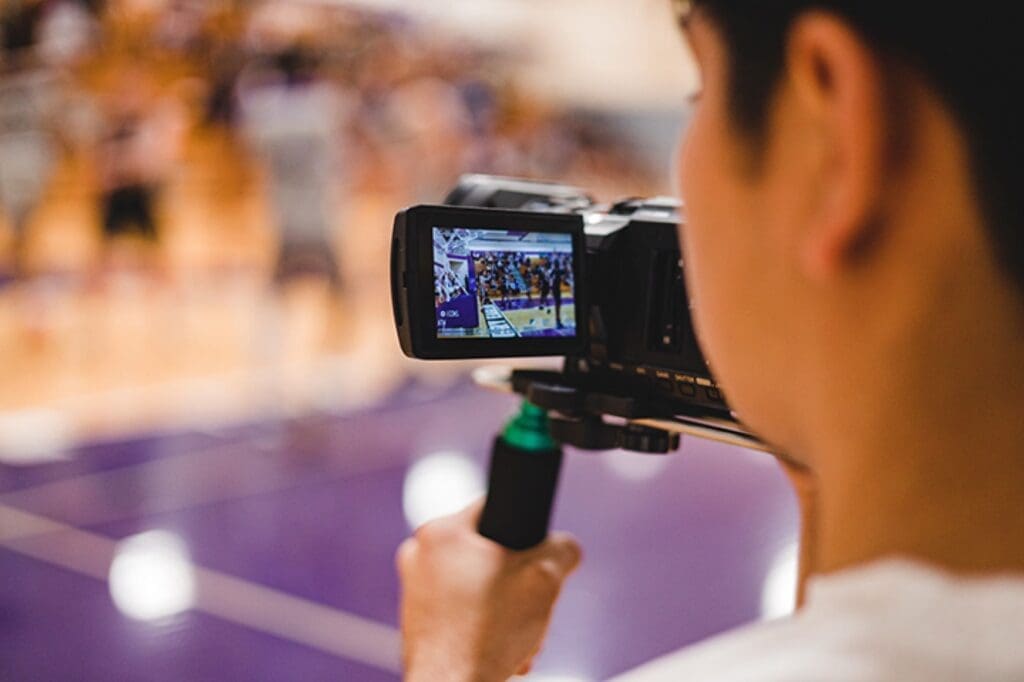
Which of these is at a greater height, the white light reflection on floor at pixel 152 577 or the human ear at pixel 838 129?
the human ear at pixel 838 129

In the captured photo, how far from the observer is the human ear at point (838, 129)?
40 centimetres

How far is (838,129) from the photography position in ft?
1.36

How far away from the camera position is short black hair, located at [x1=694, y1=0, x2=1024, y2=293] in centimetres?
40

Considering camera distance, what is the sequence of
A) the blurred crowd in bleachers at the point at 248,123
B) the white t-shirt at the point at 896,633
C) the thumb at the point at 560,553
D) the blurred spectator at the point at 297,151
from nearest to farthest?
1. the white t-shirt at the point at 896,633
2. the thumb at the point at 560,553
3. the blurred spectator at the point at 297,151
4. the blurred crowd in bleachers at the point at 248,123

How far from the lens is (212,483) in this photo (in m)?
3.80

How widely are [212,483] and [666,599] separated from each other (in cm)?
161

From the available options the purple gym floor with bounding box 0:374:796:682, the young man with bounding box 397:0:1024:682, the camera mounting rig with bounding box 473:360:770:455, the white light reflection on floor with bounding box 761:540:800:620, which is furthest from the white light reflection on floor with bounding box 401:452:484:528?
the young man with bounding box 397:0:1024:682

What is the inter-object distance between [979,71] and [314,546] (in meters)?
3.04

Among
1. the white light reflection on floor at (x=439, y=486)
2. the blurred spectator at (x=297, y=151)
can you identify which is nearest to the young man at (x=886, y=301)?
the white light reflection on floor at (x=439, y=486)

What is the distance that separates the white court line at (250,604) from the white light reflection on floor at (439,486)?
0.63 m

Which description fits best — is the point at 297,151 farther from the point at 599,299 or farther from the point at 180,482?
the point at 599,299

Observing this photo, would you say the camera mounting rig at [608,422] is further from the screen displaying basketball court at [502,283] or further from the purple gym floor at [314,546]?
the purple gym floor at [314,546]

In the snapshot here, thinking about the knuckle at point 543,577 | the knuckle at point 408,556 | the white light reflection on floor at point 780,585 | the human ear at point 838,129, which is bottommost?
the white light reflection on floor at point 780,585

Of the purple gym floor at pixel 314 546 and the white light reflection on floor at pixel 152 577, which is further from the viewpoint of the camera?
the white light reflection on floor at pixel 152 577
